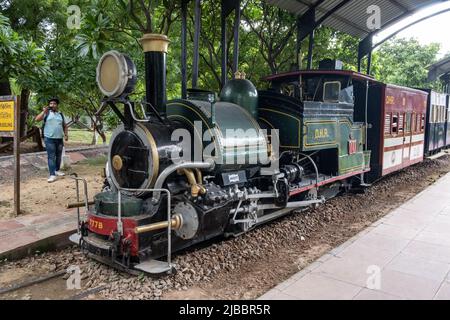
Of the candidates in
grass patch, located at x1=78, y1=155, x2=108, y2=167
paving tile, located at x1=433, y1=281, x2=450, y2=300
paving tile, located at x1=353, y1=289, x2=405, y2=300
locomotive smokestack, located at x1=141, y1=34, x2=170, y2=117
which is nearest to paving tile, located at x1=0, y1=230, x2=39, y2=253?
locomotive smokestack, located at x1=141, y1=34, x2=170, y2=117

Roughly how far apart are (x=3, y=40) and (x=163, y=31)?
4526mm

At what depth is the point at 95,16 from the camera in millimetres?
6770

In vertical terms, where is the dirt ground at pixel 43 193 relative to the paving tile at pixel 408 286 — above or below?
above

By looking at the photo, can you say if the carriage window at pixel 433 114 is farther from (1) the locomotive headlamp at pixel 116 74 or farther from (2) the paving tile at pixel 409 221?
(1) the locomotive headlamp at pixel 116 74

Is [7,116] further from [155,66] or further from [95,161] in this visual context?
[95,161]

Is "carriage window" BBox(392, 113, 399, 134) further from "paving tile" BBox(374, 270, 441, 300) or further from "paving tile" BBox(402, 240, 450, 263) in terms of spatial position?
"paving tile" BBox(374, 270, 441, 300)

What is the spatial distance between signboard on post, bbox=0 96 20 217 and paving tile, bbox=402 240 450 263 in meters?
5.56

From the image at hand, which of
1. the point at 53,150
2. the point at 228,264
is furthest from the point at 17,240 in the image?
the point at 53,150

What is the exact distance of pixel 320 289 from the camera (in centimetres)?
355

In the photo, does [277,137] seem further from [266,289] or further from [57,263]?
[57,263]

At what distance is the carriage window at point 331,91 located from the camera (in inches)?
250

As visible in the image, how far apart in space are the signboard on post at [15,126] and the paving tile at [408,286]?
17.2 feet

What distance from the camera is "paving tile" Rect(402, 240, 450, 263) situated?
14.6 feet

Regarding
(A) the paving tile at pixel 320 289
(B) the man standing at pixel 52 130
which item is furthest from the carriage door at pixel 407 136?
(B) the man standing at pixel 52 130
